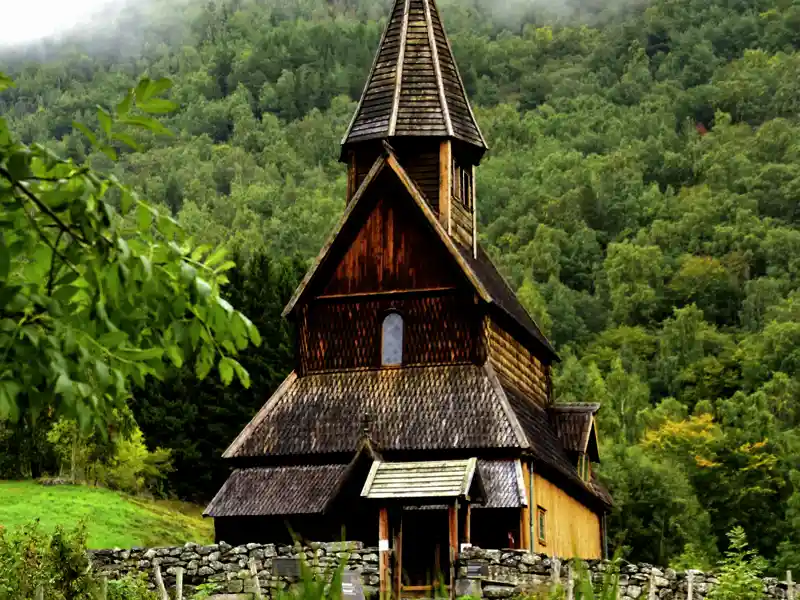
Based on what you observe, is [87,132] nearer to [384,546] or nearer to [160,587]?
[160,587]

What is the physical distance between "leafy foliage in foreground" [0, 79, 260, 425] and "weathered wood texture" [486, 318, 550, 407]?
2422 centimetres

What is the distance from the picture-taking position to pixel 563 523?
35.4 metres

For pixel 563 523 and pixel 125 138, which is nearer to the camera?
pixel 125 138

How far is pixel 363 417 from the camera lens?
105 feet

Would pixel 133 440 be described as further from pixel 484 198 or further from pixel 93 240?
pixel 484 198

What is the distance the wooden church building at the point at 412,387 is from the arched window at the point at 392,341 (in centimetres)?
3

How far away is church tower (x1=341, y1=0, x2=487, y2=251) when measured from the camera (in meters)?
35.7

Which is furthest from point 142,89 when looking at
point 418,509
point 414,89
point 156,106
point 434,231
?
point 414,89

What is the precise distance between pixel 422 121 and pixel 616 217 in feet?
333

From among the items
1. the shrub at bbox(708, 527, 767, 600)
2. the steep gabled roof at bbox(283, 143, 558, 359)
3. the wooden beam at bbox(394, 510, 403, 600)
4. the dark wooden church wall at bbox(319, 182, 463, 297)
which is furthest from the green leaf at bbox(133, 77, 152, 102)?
the dark wooden church wall at bbox(319, 182, 463, 297)

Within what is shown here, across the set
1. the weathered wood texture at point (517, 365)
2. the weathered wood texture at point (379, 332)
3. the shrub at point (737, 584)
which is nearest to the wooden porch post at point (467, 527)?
the weathered wood texture at point (379, 332)

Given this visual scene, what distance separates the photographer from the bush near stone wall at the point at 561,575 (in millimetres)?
26125

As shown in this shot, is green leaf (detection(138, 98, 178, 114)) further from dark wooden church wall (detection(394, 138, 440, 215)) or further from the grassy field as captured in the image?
the grassy field

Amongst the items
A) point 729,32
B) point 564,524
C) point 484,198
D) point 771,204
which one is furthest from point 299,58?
point 564,524
